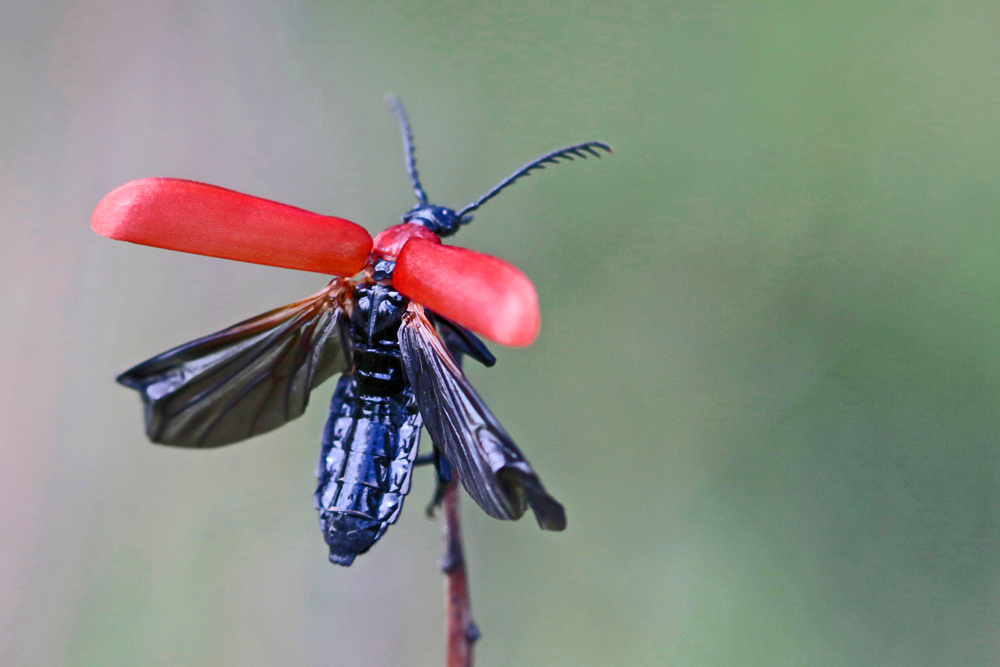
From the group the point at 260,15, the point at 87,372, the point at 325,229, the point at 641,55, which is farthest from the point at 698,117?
the point at 87,372

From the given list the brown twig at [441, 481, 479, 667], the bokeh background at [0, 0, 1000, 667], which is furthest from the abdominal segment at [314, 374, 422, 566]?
the bokeh background at [0, 0, 1000, 667]

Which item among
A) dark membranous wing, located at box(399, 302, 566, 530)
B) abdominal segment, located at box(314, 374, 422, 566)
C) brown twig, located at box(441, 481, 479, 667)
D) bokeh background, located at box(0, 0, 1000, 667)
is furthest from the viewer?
bokeh background, located at box(0, 0, 1000, 667)

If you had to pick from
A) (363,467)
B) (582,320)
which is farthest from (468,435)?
(582,320)

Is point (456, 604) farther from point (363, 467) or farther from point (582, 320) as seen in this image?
point (582, 320)

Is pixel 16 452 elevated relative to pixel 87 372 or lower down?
lower down

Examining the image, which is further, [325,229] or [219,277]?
[219,277]

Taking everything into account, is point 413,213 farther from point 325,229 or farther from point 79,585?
point 79,585

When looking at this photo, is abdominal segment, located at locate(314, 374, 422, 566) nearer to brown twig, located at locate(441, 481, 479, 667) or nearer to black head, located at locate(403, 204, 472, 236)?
brown twig, located at locate(441, 481, 479, 667)
